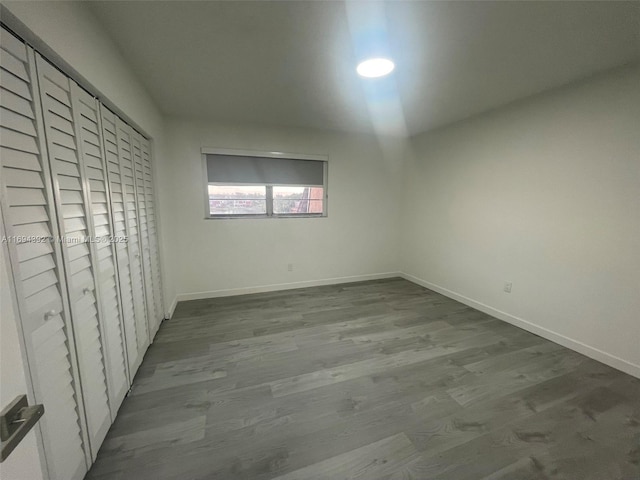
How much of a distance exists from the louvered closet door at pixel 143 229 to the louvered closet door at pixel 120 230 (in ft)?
1.14

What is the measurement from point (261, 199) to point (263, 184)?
0.68 ft

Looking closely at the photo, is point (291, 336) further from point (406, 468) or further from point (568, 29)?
point (568, 29)

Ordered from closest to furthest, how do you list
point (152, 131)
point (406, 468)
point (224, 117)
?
point (406, 468)
point (152, 131)
point (224, 117)

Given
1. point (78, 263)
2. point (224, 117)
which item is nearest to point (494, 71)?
point (224, 117)

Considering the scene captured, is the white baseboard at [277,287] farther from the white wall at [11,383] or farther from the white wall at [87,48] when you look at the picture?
the white wall at [11,383]

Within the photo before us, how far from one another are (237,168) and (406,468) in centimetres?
331

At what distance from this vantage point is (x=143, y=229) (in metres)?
2.16

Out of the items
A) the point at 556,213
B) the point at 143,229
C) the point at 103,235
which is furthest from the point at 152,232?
the point at 556,213

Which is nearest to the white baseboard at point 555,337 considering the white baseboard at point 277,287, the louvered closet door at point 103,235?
the white baseboard at point 277,287

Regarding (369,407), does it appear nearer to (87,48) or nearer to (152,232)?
(152,232)

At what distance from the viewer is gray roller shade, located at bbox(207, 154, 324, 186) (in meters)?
3.20

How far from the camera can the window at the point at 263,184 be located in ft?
10.5

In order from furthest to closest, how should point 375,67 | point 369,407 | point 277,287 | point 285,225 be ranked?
point 277,287, point 285,225, point 375,67, point 369,407

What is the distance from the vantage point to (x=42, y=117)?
956 millimetres
